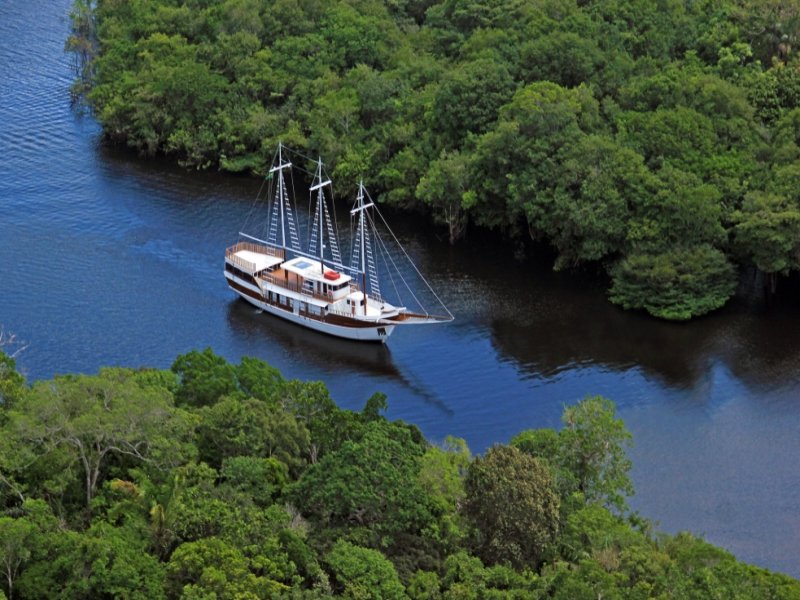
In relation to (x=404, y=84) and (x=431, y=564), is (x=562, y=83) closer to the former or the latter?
(x=404, y=84)

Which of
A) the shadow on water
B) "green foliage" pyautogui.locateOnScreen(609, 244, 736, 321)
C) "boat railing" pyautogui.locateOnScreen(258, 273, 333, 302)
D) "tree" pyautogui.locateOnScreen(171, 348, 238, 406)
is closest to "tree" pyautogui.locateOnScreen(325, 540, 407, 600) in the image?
"tree" pyautogui.locateOnScreen(171, 348, 238, 406)

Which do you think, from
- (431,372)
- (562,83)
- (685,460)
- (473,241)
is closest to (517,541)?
(685,460)

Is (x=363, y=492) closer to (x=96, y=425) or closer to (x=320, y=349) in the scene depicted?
(x=96, y=425)

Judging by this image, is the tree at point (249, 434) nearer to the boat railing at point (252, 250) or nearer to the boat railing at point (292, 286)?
the boat railing at point (292, 286)

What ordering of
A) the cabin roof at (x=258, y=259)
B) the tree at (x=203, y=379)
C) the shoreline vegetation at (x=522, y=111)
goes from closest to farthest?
1. the tree at (x=203, y=379)
2. the shoreline vegetation at (x=522, y=111)
3. the cabin roof at (x=258, y=259)

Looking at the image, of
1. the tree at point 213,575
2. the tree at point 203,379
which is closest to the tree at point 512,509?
Answer: the tree at point 213,575

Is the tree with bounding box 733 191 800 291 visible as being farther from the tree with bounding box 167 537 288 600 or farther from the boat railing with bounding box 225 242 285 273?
the tree with bounding box 167 537 288 600
